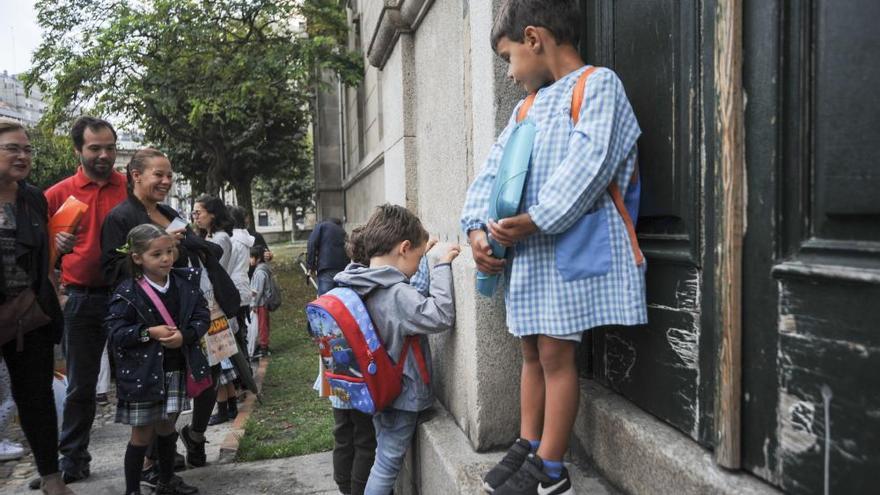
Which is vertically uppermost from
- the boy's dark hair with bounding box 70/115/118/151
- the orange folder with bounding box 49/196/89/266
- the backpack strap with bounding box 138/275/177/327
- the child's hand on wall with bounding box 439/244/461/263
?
the boy's dark hair with bounding box 70/115/118/151

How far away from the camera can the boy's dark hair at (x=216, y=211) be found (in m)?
6.21

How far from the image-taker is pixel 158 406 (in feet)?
11.6

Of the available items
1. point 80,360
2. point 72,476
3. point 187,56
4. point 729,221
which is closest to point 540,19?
point 729,221

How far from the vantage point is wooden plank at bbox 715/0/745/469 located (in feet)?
5.50

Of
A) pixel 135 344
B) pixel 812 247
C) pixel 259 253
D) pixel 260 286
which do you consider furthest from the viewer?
pixel 259 253

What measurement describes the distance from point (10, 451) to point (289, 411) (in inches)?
83.0

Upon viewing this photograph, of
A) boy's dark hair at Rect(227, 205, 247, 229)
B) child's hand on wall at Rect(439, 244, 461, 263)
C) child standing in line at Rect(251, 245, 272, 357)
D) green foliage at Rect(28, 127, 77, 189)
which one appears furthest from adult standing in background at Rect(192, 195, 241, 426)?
green foliage at Rect(28, 127, 77, 189)

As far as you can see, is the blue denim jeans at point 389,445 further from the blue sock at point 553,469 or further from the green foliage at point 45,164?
the green foliage at point 45,164

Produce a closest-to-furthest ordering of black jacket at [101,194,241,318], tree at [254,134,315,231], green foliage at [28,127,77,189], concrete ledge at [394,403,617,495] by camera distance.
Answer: concrete ledge at [394,403,617,495], black jacket at [101,194,241,318], green foliage at [28,127,77,189], tree at [254,134,315,231]

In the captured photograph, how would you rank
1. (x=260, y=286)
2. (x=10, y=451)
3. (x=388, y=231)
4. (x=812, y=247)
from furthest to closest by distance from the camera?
1. (x=260, y=286)
2. (x=10, y=451)
3. (x=388, y=231)
4. (x=812, y=247)

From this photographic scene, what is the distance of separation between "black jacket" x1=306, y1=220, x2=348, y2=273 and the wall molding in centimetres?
409

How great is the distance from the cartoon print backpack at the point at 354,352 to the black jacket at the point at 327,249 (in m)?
5.50

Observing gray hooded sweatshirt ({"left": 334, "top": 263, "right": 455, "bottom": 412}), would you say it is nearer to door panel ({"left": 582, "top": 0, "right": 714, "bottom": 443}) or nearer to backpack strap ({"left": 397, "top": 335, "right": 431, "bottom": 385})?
backpack strap ({"left": 397, "top": 335, "right": 431, "bottom": 385})

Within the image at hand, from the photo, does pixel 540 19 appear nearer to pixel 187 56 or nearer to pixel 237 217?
pixel 237 217
